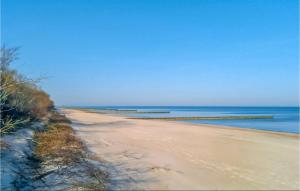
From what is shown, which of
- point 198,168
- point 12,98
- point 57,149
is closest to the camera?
point 198,168

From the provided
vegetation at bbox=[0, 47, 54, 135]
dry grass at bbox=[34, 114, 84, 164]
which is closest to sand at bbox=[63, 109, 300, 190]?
dry grass at bbox=[34, 114, 84, 164]

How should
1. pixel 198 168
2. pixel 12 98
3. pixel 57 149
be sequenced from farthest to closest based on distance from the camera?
pixel 12 98, pixel 57 149, pixel 198 168

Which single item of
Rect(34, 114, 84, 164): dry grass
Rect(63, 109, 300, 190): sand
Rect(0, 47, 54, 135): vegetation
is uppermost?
Rect(0, 47, 54, 135): vegetation

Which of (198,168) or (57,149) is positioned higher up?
(57,149)

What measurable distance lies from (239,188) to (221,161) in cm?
317

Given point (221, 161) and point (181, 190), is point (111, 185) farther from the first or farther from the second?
point (221, 161)

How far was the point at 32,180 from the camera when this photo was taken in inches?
251

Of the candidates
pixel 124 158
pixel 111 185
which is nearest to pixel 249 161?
pixel 124 158

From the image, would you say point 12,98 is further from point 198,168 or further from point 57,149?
point 198,168

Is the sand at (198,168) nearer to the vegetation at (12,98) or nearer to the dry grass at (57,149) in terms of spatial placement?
the dry grass at (57,149)

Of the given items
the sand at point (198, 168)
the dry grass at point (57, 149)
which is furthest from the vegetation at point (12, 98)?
the sand at point (198, 168)

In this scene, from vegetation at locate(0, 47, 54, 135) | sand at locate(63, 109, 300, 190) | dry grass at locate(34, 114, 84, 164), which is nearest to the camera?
vegetation at locate(0, 47, 54, 135)

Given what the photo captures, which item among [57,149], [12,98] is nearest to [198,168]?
[57,149]

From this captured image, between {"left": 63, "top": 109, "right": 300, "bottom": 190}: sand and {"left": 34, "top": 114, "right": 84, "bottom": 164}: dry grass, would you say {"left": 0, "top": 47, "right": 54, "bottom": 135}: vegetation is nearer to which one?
{"left": 34, "top": 114, "right": 84, "bottom": 164}: dry grass
